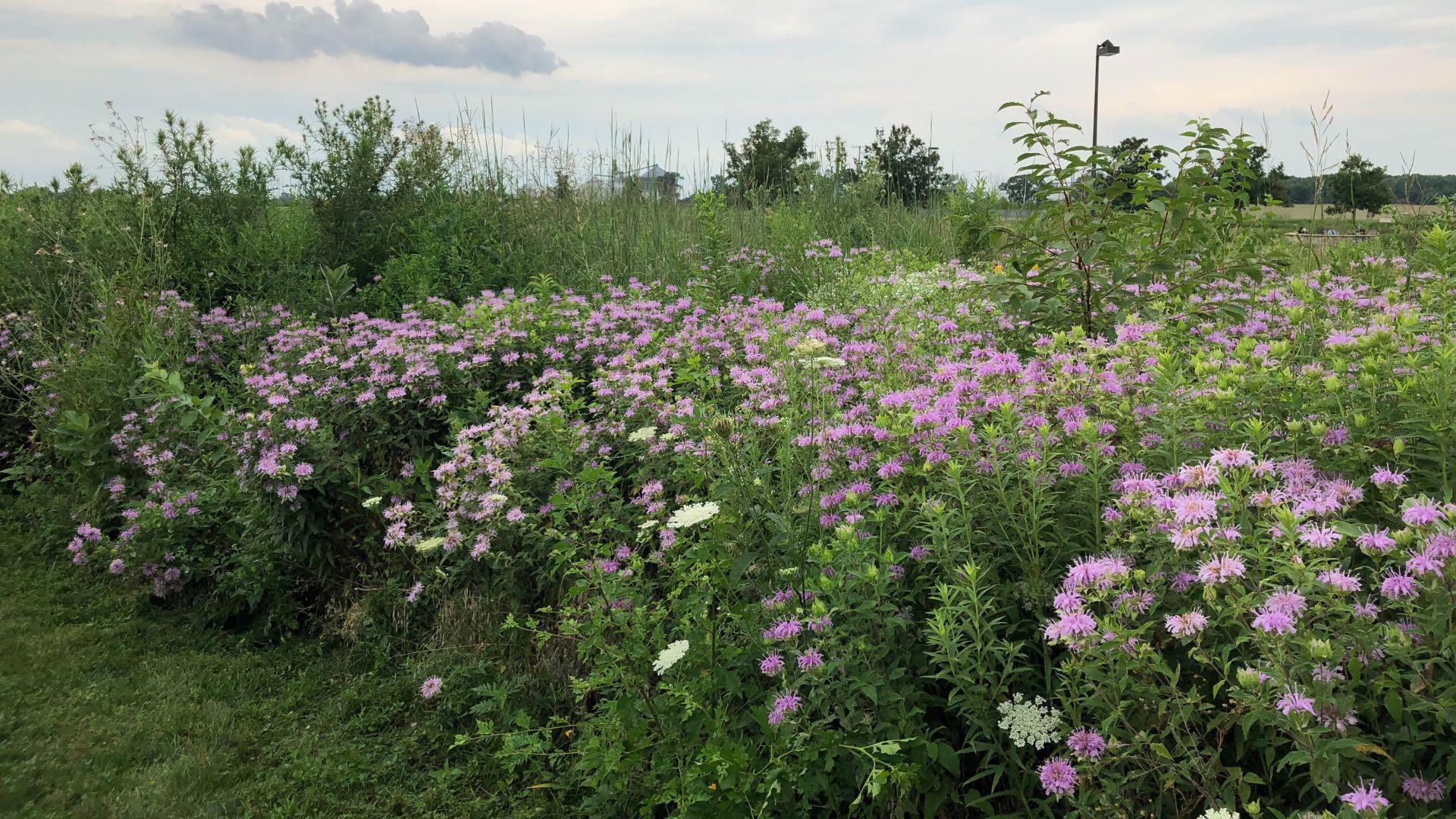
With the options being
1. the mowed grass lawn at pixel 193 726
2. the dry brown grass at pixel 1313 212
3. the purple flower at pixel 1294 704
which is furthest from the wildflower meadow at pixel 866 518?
the dry brown grass at pixel 1313 212

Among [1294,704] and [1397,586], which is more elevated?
[1397,586]

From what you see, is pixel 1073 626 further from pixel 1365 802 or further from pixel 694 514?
pixel 694 514

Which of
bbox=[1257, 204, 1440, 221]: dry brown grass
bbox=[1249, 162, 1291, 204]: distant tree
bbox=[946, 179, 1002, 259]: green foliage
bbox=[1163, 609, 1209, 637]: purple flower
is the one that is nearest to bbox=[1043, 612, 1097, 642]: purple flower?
bbox=[1163, 609, 1209, 637]: purple flower

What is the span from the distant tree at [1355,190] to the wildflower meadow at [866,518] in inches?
79.6

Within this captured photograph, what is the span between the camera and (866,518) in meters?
2.28

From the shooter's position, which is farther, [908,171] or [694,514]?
[908,171]

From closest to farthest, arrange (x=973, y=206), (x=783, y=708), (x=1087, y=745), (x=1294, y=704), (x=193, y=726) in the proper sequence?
(x=1294, y=704)
(x=1087, y=745)
(x=783, y=708)
(x=193, y=726)
(x=973, y=206)

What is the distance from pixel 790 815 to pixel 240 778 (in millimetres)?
2154

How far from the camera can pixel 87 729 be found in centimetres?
329

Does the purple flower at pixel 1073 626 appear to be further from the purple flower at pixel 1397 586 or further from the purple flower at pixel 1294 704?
the purple flower at pixel 1397 586

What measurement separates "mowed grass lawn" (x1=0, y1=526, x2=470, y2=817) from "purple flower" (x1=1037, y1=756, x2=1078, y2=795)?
1896mm

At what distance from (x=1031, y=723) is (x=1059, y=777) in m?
0.11

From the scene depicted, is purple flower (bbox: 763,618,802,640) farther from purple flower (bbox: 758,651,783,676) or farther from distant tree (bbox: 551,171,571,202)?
distant tree (bbox: 551,171,571,202)

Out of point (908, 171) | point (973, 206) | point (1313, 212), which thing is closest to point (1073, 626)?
point (1313, 212)
